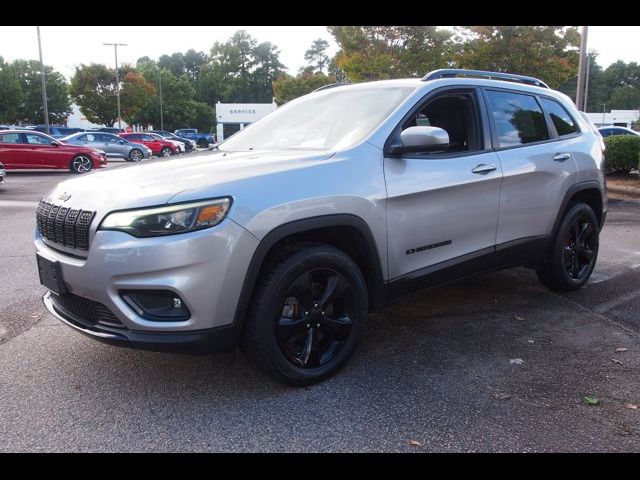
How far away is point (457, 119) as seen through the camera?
4.13 metres

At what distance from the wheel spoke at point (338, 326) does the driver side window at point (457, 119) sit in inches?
58.2

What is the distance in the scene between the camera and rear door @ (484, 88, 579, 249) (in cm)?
416

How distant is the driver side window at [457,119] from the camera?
13.1ft

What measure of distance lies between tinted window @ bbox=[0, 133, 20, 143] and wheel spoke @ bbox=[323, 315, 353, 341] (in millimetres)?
17562

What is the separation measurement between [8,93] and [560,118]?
180 ft

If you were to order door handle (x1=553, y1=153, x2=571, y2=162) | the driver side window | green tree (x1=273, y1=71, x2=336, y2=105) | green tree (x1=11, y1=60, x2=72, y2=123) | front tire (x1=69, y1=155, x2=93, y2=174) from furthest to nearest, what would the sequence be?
1. green tree (x1=273, y1=71, x2=336, y2=105)
2. green tree (x1=11, y1=60, x2=72, y2=123)
3. front tire (x1=69, y1=155, x2=93, y2=174)
4. door handle (x1=553, y1=153, x2=571, y2=162)
5. the driver side window

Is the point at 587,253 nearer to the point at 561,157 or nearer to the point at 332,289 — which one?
the point at 561,157

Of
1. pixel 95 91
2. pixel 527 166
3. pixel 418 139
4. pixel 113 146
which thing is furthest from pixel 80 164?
pixel 95 91

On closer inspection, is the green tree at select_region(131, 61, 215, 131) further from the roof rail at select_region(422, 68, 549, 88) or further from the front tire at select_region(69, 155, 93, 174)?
the roof rail at select_region(422, 68, 549, 88)

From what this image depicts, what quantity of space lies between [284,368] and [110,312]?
944 millimetres

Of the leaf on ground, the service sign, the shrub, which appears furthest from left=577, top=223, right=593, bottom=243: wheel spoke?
the service sign

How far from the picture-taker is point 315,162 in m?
3.14
